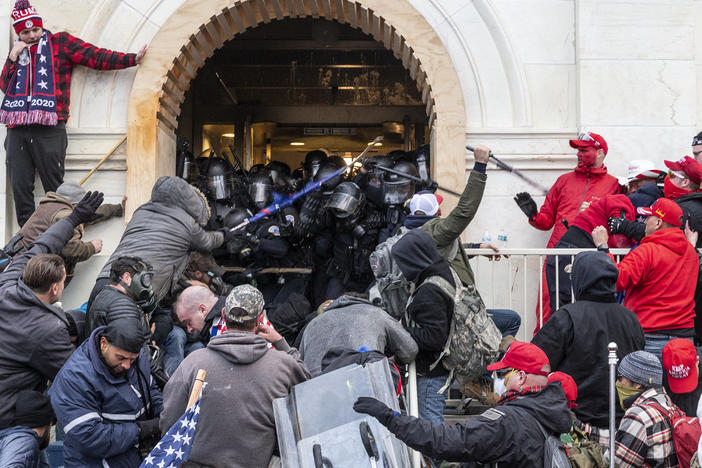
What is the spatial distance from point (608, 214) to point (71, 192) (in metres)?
4.71

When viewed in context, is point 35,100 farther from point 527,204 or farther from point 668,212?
point 668,212

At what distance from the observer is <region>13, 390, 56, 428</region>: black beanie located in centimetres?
525

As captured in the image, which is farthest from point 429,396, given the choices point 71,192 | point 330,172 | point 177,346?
point 330,172

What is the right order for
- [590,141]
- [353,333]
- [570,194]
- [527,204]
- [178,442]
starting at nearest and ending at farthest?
[178,442] → [353,333] → [590,141] → [570,194] → [527,204]

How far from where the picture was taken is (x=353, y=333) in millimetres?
5242

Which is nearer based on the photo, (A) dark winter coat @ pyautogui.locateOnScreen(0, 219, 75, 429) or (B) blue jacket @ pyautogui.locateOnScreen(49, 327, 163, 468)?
(B) blue jacket @ pyautogui.locateOnScreen(49, 327, 163, 468)

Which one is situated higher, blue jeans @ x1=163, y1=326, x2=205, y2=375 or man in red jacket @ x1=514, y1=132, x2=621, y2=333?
man in red jacket @ x1=514, y1=132, x2=621, y2=333

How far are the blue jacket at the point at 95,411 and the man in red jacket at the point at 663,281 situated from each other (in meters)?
3.43

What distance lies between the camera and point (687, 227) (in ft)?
21.9

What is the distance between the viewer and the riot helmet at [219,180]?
9.63m

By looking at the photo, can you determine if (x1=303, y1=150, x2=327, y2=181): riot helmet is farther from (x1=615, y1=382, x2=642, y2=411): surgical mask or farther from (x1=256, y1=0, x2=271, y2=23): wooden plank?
(x1=615, y1=382, x2=642, y2=411): surgical mask

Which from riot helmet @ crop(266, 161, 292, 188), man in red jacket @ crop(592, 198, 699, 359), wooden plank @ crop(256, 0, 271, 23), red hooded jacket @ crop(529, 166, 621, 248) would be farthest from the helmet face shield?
man in red jacket @ crop(592, 198, 699, 359)

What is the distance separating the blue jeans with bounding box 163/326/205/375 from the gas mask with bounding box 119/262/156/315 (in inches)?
33.1

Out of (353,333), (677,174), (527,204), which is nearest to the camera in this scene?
(353,333)
